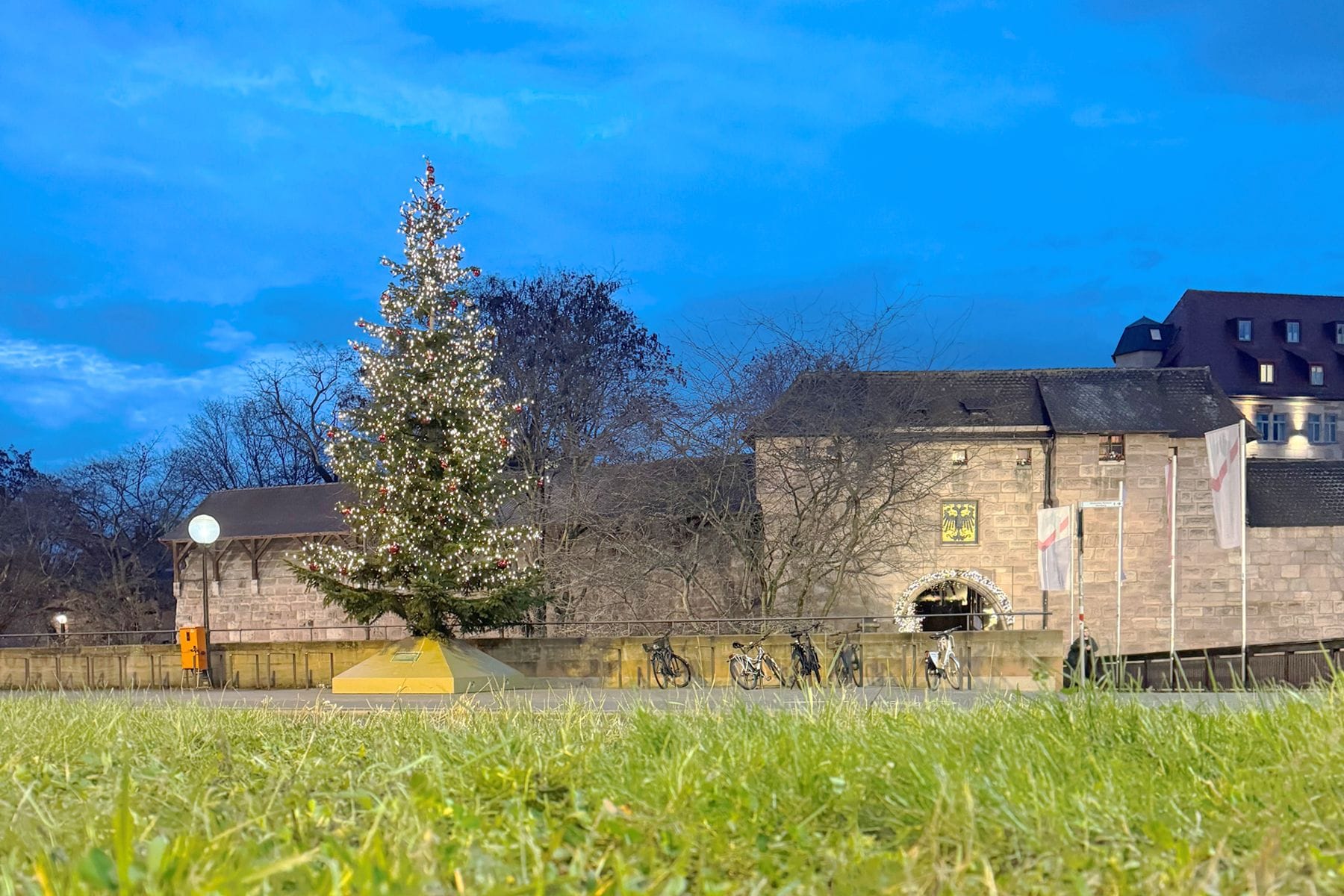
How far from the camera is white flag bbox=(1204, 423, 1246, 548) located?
1847cm

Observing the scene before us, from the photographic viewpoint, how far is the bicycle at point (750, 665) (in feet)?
64.8

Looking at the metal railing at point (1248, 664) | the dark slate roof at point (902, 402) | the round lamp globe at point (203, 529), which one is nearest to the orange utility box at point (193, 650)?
the round lamp globe at point (203, 529)

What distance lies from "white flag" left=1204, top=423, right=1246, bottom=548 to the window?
2310 inches

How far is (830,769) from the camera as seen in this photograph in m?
4.47

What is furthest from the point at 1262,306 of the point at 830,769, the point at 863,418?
the point at 830,769

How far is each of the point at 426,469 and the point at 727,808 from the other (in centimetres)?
1577

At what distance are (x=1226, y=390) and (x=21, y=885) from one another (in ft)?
240

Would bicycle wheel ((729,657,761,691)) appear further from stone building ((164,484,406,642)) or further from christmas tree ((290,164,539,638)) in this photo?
stone building ((164,484,406,642))

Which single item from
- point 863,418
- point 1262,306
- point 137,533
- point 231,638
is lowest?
point 231,638

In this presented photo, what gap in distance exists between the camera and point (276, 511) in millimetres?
45438

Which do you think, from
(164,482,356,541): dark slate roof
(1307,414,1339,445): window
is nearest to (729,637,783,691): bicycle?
(164,482,356,541): dark slate roof

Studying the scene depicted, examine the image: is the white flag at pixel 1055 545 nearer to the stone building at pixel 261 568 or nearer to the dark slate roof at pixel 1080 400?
the dark slate roof at pixel 1080 400

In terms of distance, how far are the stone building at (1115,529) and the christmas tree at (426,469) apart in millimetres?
17668

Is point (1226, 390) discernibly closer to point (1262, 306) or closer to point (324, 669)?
point (1262, 306)
